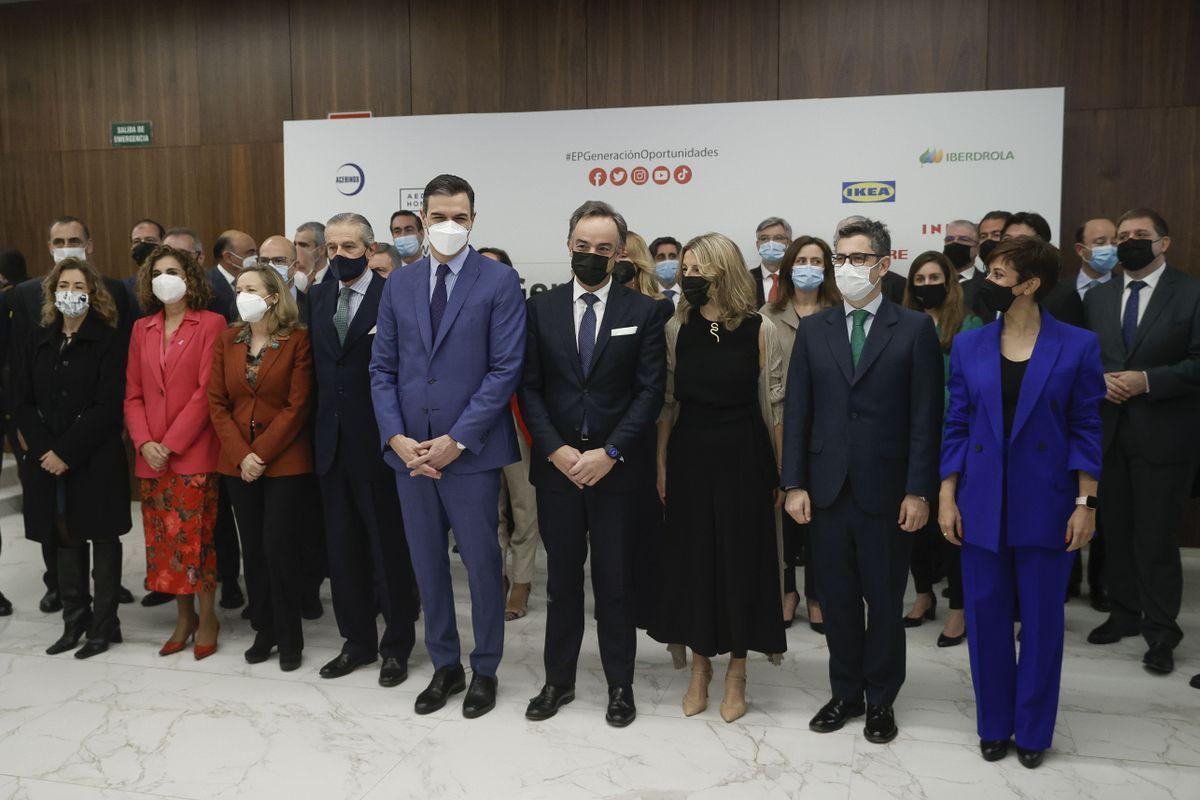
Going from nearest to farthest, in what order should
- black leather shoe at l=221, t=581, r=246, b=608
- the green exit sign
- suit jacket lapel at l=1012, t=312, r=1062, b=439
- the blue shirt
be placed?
suit jacket lapel at l=1012, t=312, r=1062, b=439, the blue shirt, black leather shoe at l=221, t=581, r=246, b=608, the green exit sign

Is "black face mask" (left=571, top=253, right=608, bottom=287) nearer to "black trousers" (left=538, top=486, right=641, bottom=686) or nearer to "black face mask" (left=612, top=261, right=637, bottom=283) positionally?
"black trousers" (left=538, top=486, right=641, bottom=686)

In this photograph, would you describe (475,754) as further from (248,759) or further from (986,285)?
(986,285)

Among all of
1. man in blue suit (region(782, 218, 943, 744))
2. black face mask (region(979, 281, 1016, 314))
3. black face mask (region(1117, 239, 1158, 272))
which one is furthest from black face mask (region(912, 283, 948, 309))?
black face mask (region(979, 281, 1016, 314))

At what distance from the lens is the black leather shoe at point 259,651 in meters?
4.15

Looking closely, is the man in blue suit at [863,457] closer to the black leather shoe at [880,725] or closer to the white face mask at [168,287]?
the black leather shoe at [880,725]

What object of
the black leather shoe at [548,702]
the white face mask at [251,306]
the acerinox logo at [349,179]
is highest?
the acerinox logo at [349,179]

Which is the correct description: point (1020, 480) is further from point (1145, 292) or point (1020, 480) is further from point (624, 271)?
point (624, 271)

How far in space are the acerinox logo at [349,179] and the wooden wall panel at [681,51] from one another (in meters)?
1.65

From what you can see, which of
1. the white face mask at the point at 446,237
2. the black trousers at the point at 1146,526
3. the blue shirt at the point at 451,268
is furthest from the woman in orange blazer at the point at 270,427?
the black trousers at the point at 1146,526

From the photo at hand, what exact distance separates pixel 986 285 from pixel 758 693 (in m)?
1.70

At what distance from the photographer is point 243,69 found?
24.6 ft

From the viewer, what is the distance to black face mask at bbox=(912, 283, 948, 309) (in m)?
4.16

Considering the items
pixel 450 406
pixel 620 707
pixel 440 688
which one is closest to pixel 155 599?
pixel 440 688

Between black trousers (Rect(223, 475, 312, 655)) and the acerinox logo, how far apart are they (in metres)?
3.35
